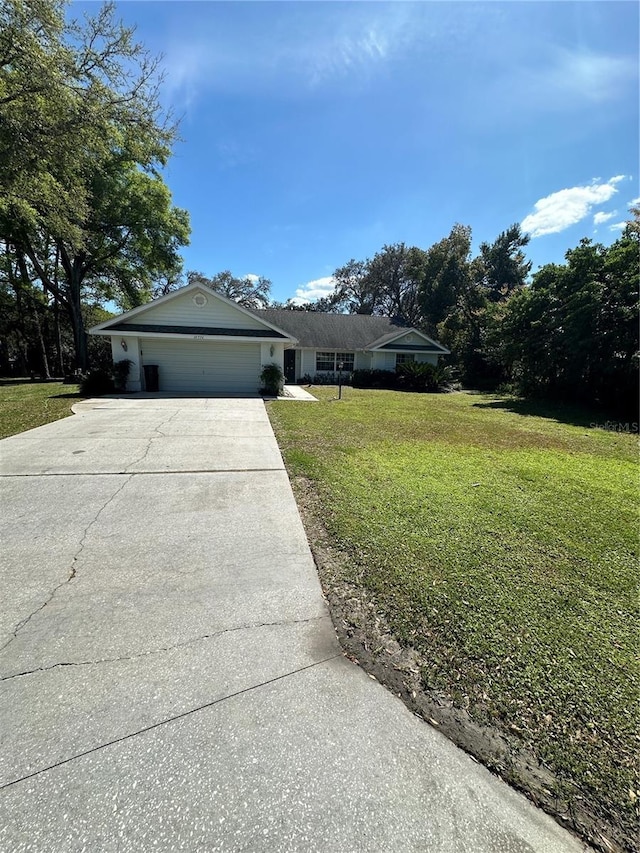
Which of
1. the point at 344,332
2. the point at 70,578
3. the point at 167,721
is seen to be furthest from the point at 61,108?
the point at 344,332

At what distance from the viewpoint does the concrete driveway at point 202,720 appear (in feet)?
4.47

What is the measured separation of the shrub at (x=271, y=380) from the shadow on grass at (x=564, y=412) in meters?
8.35

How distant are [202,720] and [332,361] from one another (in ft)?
74.1

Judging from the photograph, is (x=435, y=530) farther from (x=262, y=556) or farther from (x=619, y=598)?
(x=262, y=556)

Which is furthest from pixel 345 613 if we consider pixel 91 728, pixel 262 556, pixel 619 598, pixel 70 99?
pixel 70 99

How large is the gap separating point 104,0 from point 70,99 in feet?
9.39

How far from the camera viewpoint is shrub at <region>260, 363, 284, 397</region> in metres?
15.2

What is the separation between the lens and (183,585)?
9.23 ft

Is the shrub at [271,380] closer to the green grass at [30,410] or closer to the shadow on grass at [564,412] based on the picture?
the green grass at [30,410]

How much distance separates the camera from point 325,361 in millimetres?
23500

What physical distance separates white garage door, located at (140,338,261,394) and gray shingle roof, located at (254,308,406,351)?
721cm

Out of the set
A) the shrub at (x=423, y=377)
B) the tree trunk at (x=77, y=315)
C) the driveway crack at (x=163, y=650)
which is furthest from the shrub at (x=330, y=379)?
the driveway crack at (x=163, y=650)

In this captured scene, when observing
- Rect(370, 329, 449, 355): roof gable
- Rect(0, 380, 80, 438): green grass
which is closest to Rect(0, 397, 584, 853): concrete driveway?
Rect(0, 380, 80, 438): green grass

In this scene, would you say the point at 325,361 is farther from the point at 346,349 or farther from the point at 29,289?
the point at 29,289
